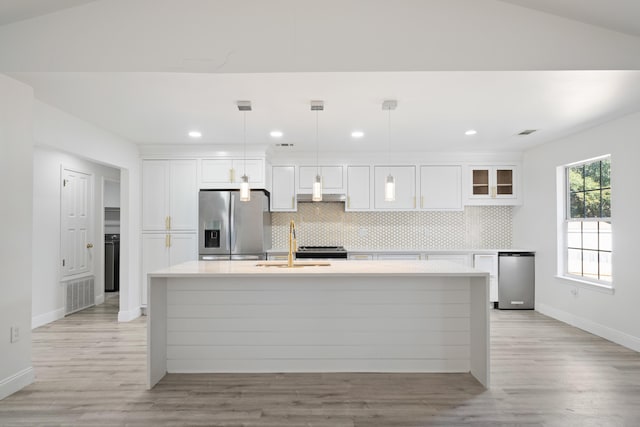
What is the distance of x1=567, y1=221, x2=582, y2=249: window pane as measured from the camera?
500 centimetres

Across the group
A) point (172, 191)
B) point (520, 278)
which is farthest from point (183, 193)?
point (520, 278)

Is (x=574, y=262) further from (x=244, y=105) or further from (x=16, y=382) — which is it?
(x=16, y=382)

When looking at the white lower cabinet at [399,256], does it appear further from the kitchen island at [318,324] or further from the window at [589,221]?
the kitchen island at [318,324]

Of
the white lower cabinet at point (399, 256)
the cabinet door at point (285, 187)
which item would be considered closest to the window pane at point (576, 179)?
the white lower cabinet at point (399, 256)

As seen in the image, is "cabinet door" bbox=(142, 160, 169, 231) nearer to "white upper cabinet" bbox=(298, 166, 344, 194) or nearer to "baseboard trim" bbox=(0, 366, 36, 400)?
"white upper cabinet" bbox=(298, 166, 344, 194)

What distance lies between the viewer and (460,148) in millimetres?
5727

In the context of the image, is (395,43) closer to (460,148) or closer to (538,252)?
(460,148)

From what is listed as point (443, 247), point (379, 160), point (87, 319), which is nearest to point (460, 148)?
point (379, 160)

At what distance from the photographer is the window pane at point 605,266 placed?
4492 millimetres

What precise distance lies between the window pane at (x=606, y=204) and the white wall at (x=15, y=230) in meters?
5.60

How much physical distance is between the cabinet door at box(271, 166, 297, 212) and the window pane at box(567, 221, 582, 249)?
3.70 meters

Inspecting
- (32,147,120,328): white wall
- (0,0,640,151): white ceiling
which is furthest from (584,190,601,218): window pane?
(32,147,120,328): white wall

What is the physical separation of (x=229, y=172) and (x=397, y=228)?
2.74m

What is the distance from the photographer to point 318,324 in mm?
3340
